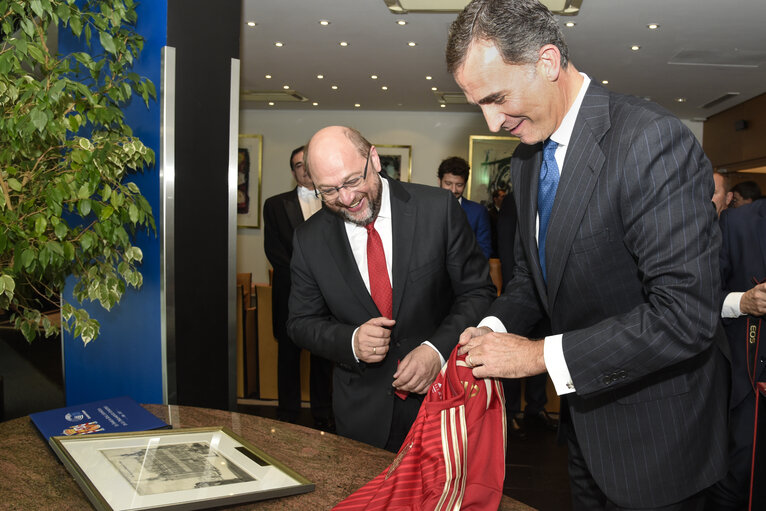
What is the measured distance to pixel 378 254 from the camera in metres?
2.12

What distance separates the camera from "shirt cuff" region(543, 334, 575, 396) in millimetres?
1271

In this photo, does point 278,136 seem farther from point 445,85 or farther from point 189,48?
point 189,48

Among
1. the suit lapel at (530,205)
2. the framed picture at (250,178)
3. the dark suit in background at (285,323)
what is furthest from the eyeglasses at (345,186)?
the framed picture at (250,178)

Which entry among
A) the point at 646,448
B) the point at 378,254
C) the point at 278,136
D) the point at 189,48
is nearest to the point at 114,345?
the point at 189,48

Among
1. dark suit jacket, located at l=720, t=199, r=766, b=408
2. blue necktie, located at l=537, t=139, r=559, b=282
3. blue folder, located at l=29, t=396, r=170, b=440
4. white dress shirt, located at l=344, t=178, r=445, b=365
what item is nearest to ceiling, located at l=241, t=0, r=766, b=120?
dark suit jacket, located at l=720, t=199, r=766, b=408

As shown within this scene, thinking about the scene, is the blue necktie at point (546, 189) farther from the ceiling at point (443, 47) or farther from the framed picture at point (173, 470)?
the ceiling at point (443, 47)

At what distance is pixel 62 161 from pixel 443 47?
5.31m

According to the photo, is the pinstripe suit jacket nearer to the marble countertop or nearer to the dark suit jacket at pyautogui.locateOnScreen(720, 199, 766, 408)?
the marble countertop

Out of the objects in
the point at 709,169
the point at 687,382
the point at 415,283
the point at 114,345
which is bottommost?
the point at 114,345

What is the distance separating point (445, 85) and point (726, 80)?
360cm

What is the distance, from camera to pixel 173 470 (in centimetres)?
135

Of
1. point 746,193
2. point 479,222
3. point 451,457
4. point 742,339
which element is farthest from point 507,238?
point 451,457

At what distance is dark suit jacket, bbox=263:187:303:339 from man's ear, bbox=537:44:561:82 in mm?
3740

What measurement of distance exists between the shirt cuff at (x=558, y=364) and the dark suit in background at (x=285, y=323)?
3.77 metres
